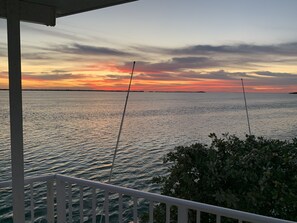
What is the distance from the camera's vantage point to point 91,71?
106 ft

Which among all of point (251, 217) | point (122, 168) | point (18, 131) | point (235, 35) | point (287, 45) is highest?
point (235, 35)

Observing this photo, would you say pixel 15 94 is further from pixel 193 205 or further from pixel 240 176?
pixel 240 176

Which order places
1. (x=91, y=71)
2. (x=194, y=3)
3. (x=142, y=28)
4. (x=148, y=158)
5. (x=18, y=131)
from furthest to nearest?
1. (x=91, y=71)
2. (x=142, y=28)
3. (x=148, y=158)
4. (x=194, y=3)
5. (x=18, y=131)

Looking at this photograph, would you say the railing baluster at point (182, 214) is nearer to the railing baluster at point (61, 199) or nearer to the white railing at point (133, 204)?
the white railing at point (133, 204)

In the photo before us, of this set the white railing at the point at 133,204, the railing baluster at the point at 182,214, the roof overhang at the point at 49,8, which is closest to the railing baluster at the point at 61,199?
the white railing at the point at 133,204

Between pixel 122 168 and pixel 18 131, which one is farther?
pixel 122 168

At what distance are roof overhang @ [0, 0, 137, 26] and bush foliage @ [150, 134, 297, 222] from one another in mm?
2125

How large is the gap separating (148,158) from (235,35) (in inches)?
419

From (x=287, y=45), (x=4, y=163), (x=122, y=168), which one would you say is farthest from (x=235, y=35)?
(x=4, y=163)

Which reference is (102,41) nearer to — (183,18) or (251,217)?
(183,18)

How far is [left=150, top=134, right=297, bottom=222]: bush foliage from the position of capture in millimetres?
3217

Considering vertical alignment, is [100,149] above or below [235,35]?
below

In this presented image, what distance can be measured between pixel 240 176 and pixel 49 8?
2.50 metres

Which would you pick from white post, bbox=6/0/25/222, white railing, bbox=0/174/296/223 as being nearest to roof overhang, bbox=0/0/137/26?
white post, bbox=6/0/25/222
